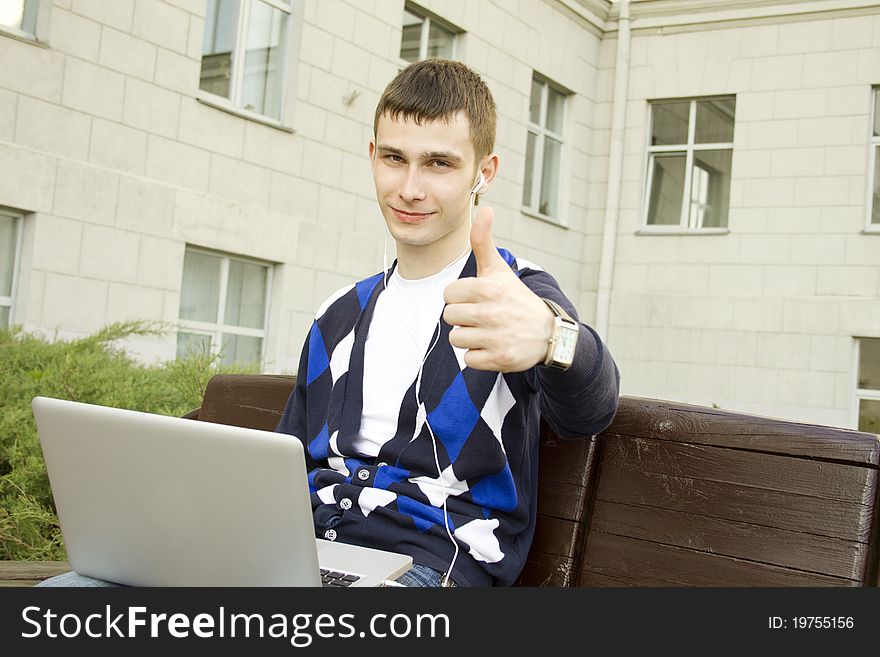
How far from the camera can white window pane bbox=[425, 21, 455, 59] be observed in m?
10.9

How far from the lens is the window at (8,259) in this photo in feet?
22.4

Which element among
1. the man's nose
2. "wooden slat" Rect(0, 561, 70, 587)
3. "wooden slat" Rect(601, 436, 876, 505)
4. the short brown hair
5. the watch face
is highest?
the short brown hair

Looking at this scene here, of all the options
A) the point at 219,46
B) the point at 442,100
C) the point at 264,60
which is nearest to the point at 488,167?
the point at 442,100

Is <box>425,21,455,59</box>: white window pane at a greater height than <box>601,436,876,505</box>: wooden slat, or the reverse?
<box>425,21,455,59</box>: white window pane

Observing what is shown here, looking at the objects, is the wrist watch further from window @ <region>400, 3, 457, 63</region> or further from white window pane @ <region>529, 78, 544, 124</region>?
white window pane @ <region>529, 78, 544, 124</region>

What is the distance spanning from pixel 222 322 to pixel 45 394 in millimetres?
4173

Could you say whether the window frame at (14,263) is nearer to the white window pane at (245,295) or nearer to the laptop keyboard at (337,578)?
the white window pane at (245,295)

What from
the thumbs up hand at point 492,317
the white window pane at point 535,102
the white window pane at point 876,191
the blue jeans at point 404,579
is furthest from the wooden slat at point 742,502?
the white window pane at point 876,191

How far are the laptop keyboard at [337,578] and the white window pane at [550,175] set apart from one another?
11.5m

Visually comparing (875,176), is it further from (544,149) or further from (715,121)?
(544,149)

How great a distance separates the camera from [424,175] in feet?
6.64

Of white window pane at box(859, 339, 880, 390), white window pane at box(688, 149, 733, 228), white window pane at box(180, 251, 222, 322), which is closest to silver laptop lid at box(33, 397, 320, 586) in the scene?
white window pane at box(180, 251, 222, 322)

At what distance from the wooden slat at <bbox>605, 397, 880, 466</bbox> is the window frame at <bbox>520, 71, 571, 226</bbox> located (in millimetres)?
10201

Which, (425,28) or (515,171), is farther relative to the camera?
(515,171)
